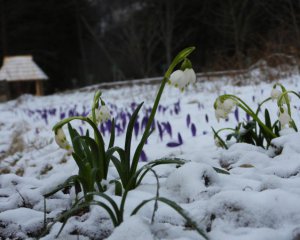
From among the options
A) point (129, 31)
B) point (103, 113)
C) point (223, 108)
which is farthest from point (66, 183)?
point (129, 31)

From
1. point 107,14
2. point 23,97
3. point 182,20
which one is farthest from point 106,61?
point 23,97

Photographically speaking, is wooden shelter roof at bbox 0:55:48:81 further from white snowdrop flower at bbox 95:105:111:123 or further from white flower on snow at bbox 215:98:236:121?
white flower on snow at bbox 215:98:236:121

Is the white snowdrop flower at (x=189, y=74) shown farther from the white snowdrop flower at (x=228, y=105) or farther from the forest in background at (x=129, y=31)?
the forest in background at (x=129, y=31)

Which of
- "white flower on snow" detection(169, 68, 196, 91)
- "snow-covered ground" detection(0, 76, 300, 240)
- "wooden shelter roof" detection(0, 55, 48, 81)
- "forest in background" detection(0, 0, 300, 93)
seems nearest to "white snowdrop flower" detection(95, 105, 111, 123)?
"snow-covered ground" detection(0, 76, 300, 240)

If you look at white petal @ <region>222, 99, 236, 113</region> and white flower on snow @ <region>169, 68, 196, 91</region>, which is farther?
white petal @ <region>222, 99, 236, 113</region>

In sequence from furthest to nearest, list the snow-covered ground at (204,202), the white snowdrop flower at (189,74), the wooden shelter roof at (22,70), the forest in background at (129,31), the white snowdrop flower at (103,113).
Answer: the forest in background at (129,31), the wooden shelter roof at (22,70), the white snowdrop flower at (103,113), the white snowdrop flower at (189,74), the snow-covered ground at (204,202)

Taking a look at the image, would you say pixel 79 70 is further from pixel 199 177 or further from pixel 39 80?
pixel 199 177

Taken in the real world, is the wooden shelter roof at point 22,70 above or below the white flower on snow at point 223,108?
above

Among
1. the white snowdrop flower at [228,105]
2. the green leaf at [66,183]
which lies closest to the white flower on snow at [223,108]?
the white snowdrop flower at [228,105]

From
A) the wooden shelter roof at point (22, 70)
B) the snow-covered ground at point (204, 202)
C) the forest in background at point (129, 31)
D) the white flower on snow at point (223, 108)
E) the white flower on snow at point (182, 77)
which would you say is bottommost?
the snow-covered ground at point (204, 202)
